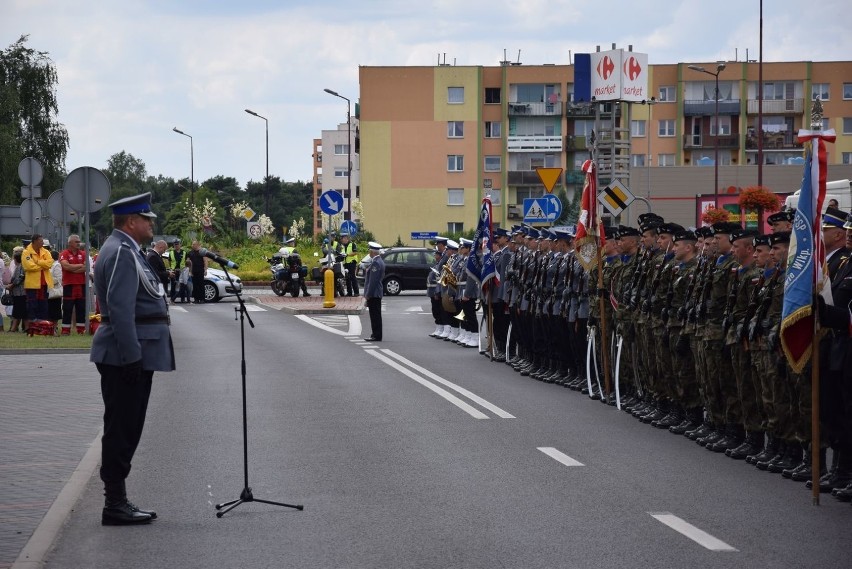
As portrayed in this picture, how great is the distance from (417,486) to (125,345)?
7.74 feet

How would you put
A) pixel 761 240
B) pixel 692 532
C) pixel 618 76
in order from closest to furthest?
pixel 692 532 < pixel 761 240 < pixel 618 76

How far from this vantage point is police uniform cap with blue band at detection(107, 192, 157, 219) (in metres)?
8.09

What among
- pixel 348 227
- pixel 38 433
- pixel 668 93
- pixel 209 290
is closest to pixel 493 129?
pixel 668 93

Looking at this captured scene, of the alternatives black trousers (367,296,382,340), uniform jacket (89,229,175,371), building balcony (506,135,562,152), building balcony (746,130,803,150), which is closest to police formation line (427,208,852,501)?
uniform jacket (89,229,175,371)

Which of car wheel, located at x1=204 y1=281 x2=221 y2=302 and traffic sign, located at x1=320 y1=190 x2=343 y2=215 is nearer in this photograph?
traffic sign, located at x1=320 y1=190 x2=343 y2=215

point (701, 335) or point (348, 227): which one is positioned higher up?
point (348, 227)

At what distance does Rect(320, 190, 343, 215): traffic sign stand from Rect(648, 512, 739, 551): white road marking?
84.5 ft

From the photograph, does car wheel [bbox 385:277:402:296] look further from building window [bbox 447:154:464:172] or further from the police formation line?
building window [bbox 447:154:464:172]

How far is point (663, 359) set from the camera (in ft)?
40.4

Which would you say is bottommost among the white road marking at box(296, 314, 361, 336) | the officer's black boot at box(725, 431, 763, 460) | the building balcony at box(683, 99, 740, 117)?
the white road marking at box(296, 314, 361, 336)

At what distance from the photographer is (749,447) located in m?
10.4

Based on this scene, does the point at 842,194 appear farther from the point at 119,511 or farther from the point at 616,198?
the point at 119,511

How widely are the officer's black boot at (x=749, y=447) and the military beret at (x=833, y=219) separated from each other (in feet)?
6.37

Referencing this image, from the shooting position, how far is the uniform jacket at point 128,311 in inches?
306
